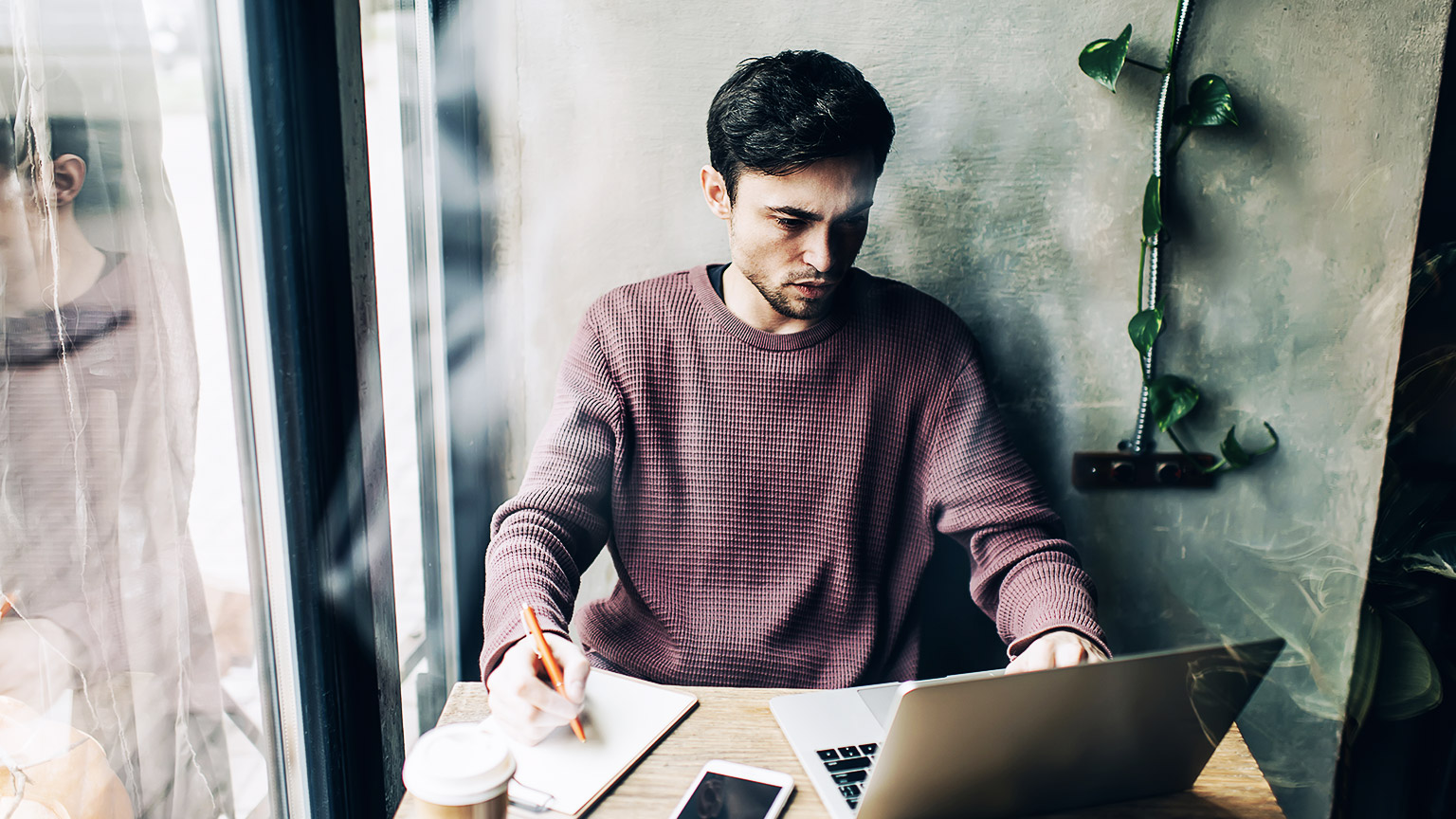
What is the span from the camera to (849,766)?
34.5 inches

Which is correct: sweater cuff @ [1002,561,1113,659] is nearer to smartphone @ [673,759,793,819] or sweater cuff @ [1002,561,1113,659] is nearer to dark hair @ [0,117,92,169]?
smartphone @ [673,759,793,819]

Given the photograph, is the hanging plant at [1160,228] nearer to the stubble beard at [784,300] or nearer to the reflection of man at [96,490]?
the stubble beard at [784,300]

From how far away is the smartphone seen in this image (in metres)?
0.79

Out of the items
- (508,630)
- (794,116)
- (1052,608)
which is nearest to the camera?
(508,630)

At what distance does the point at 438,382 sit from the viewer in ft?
4.96

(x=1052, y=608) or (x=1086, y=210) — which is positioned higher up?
(x=1086, y=210)

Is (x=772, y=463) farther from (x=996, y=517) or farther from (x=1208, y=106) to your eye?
(x=1208, y=106)

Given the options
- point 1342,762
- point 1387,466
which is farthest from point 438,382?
point 1342,762

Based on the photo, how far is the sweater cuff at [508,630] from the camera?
0.95m

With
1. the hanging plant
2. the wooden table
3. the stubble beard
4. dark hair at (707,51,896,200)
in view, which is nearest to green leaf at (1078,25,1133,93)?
the hanging plant

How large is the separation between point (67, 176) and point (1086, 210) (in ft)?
4.92

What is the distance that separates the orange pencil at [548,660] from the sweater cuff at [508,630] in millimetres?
48

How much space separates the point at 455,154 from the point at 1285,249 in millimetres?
1577

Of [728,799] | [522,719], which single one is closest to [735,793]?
[728,799]
